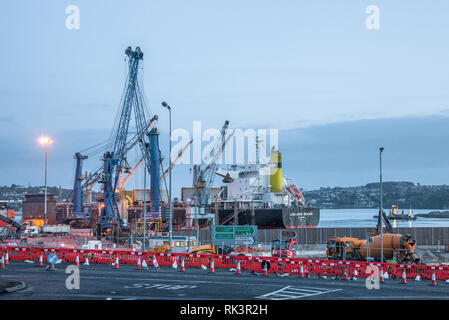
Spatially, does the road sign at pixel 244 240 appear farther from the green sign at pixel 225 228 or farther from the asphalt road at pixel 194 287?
the asphalt road at pixel 194 287

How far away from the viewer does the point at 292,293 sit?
69.3 ft

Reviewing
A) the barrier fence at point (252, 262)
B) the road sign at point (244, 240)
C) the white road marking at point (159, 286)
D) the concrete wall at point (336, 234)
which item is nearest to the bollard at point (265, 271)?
the barrier fence at point (252, 262)

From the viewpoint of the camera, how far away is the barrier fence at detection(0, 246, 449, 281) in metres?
28.9

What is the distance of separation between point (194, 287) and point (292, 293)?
4320 millimetres

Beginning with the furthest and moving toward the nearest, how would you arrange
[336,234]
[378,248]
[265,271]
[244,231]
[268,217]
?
[268,217] < [336,234] < [378,248] < [244,231] < [265,271]

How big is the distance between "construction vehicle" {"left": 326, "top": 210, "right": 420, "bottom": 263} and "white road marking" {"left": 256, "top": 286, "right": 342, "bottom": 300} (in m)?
13.0

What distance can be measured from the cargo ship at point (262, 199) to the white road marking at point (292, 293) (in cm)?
7135

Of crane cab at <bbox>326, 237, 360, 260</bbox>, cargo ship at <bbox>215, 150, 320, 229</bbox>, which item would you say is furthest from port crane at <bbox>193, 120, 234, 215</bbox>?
crane cab at <bbox>326, 237, 360, 260</bbox>

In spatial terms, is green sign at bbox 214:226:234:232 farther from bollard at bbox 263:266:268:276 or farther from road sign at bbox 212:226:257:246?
bollard at bbox 263:266:268:276

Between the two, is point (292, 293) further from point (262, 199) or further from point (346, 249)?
point (262, 199)

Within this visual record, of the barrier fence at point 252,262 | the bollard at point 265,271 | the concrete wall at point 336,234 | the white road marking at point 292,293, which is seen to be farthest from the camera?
the concrete wall at point 336,234

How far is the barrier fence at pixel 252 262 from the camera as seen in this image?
28938 millimetres

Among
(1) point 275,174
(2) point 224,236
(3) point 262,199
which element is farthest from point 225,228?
(1) point 275,174
